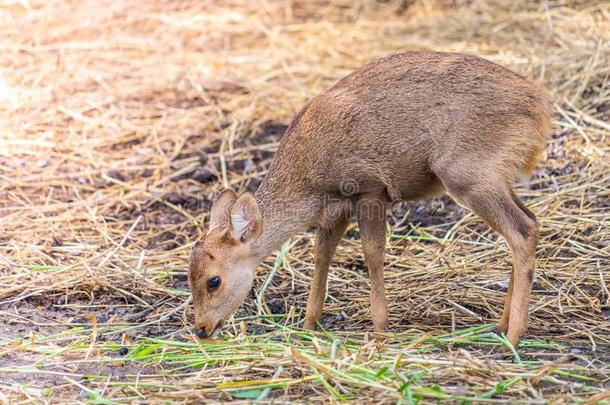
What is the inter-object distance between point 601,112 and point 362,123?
11.6 feet

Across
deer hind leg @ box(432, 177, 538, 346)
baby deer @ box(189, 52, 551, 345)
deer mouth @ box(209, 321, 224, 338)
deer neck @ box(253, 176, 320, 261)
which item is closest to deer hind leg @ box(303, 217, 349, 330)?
baby deer @ box(189, 52, 551, 345)

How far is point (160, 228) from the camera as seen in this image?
303 inches

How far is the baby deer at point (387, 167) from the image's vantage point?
552 centimetres

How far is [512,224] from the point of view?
5473mm

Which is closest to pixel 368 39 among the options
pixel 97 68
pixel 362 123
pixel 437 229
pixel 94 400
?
pixel 97 68

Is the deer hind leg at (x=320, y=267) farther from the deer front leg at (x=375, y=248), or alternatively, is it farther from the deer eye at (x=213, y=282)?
the deer eye at (x=213, y=282)

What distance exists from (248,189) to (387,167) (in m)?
2.58

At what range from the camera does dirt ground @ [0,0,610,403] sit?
4961 mm

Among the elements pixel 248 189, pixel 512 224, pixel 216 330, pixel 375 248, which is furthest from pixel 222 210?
pixel 248 189

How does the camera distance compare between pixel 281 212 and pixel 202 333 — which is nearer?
pixel 202 333

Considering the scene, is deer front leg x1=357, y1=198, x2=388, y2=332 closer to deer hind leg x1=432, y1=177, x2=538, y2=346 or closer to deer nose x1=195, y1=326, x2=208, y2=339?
deer hind leg x1=432, y1=177, x2=538, y2=346

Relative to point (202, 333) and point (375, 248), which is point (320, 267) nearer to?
point (375, 248)

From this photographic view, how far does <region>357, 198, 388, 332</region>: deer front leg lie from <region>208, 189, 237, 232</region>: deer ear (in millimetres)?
796

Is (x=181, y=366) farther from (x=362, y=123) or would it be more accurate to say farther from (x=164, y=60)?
(x=164, y=60)
